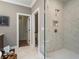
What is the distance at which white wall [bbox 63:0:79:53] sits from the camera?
3.02 m

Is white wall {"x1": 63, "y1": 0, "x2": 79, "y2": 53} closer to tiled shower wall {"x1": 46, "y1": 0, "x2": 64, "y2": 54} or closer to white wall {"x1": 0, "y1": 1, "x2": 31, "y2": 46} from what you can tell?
tiled shower wall {"x1": 46, "y1": 0, "x2": 64, "y2": 54}

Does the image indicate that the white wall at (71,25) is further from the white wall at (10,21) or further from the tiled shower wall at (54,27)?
the white wall at (10,21)

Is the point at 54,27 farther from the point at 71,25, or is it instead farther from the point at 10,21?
the point at 10,21

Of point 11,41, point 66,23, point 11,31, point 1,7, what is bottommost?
point 11,41

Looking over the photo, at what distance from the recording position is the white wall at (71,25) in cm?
302

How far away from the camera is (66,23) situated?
348 cm

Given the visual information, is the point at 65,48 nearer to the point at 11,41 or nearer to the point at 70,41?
the point at 70,41

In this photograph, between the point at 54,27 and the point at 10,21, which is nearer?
the point at 54,27

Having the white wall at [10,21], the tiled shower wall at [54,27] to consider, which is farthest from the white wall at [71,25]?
the white wall at [10,21]

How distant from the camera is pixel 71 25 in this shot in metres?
3.28

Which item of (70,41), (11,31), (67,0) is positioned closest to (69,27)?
(70,41)

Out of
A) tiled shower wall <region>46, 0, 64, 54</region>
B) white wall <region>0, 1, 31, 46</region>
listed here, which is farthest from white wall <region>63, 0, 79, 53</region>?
white wall <region>0, 1, 31, 46</region>

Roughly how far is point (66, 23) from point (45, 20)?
4.74 ft

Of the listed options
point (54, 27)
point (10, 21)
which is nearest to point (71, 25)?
point (54, 27)
